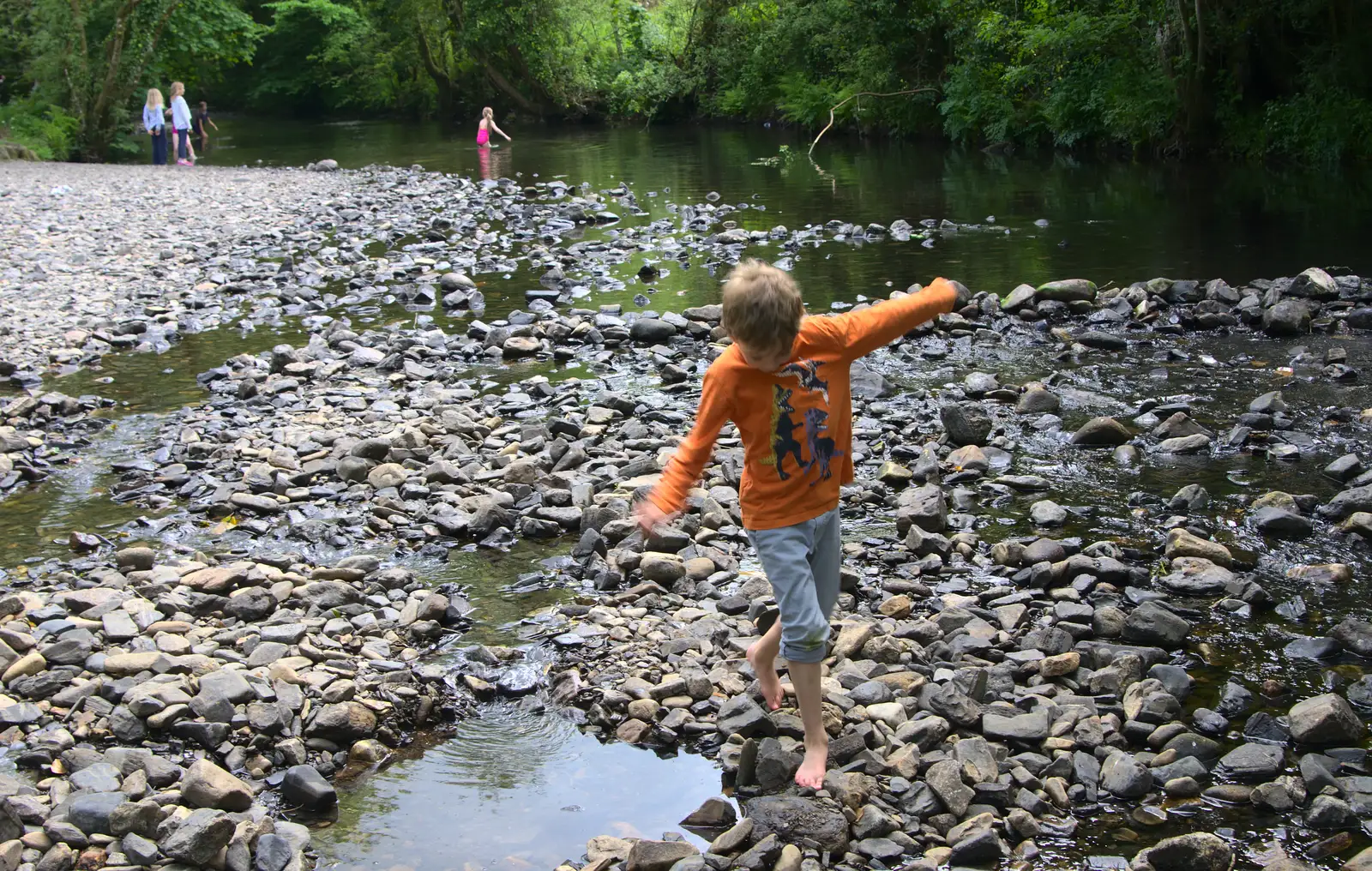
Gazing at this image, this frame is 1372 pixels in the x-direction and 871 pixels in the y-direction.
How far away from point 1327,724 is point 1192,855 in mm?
1058

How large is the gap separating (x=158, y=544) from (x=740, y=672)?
3610 millimetres

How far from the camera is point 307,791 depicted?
4176 millimetres

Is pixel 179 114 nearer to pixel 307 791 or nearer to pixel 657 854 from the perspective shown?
pixel 307 791

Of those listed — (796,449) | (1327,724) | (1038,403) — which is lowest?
(1327,724)

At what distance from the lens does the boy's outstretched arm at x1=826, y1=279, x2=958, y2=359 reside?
4137mm

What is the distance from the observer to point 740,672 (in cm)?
496

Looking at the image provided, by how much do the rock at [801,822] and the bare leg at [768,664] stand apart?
25.0 inches

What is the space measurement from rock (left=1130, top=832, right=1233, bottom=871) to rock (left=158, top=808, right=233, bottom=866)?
297 centimetres

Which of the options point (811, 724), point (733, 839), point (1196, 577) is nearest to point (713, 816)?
point (733, 839)

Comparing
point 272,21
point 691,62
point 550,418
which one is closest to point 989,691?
point 550,418

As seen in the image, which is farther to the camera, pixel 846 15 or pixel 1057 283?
pixel 846 15

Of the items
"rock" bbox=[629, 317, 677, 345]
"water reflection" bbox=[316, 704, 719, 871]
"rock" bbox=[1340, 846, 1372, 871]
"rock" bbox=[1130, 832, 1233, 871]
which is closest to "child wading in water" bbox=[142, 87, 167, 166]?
"rock" bbox=[629, 317, 677, 345]

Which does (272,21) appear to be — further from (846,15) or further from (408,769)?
(408,769)

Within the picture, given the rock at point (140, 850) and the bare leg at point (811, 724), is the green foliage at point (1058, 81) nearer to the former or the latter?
the bare leg at point (811, 724)
